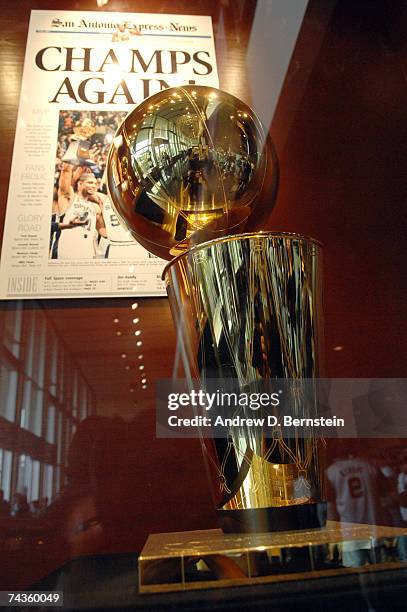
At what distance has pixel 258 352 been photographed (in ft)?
1.45

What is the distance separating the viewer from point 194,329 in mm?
491

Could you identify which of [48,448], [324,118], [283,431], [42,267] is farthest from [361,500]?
[324,118]

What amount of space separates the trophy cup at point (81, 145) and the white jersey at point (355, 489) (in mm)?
606

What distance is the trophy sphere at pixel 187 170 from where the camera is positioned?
544 mm

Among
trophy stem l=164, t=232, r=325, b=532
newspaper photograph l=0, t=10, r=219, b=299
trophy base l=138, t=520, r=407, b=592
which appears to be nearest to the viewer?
trophy base l=138, t=520, r=407, b=592

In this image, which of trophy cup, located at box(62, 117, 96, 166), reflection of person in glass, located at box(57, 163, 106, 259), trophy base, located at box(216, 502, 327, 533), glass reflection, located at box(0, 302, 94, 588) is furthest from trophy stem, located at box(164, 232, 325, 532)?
trophy cup, located at box(62, 117, 96, 166)

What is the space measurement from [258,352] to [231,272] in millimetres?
79

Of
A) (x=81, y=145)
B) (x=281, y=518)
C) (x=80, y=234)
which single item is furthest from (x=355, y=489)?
(x=81, y=145)

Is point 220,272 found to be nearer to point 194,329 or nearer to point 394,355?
point 194,329

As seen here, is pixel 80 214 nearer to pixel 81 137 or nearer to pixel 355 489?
pixel 81 137

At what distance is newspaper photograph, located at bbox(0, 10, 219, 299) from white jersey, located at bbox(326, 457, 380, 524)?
38 centimetres

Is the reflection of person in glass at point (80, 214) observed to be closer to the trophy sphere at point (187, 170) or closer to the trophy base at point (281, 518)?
the trophy sphere at point (187, 170)

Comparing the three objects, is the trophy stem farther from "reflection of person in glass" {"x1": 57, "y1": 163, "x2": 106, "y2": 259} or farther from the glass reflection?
"reflection of person in glass" {"x1": 57, "y1": 163, "x2": 106, "y2": 259}

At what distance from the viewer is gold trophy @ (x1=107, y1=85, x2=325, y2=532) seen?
429 millimetres
